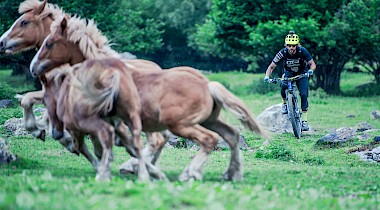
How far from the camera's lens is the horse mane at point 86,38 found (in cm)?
1181

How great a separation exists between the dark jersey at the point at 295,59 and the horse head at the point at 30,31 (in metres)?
7.27

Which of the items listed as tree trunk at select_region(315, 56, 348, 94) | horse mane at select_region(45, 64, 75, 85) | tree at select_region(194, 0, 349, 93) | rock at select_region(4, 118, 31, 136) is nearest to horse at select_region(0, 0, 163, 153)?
horse mane at select_region(45, 64, 75, 85)

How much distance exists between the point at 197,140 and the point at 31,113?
11.5 ft

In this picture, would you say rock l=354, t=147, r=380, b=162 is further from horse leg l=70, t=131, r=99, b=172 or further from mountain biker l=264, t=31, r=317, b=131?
horse leg l=70, t=131, r=99, b=172

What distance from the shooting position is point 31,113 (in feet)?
41.5

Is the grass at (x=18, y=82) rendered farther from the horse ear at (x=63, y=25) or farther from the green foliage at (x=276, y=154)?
the horse ear at (x=63, y=25)

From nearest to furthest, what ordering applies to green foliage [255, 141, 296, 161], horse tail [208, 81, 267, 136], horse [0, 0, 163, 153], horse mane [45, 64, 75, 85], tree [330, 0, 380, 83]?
horse tail [208, 81, 267, 136] < horse mane [45, 64, 75, 85] < horse [0, 0, 163, 153] < green foliage [255, 141, 296, 161] < tree [330, 0, 380, 83]

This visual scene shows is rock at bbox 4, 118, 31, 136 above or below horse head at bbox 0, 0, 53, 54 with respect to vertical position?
below

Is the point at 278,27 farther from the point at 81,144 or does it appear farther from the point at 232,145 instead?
the point at 81,144

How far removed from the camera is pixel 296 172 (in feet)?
40.4

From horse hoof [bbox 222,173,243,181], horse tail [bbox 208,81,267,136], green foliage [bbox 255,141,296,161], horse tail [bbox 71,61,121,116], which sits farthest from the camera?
green foliage [bbox 255,141,296,161]

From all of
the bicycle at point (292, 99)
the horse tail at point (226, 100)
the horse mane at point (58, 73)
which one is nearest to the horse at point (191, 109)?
the horse tail at point (226, 100)

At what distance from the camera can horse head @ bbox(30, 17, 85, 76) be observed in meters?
11.8

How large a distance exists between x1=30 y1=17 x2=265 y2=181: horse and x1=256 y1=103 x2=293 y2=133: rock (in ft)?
31.7
